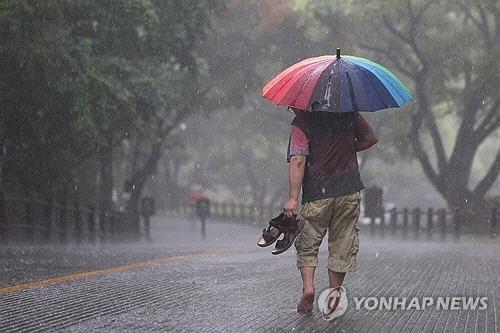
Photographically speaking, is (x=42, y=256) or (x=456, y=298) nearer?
(x=456, y=298)

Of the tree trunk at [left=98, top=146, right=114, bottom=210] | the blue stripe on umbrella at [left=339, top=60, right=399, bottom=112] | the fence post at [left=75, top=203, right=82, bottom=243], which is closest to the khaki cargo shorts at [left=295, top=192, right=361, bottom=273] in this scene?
the blue stripe on umbrella at [left=339, top=60, right=399, bottom=112]

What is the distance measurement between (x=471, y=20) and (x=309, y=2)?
19.2 ft

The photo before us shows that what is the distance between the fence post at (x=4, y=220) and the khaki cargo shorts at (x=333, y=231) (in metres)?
12.5

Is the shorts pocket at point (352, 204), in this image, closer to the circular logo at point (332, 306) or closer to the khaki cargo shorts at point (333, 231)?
the khaki cargo shorts at point (333, 231)

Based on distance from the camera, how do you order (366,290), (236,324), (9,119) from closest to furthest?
(236,324) → (366,290) → (9,119)

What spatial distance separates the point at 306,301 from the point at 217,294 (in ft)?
4.34

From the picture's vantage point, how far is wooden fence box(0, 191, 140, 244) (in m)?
18.5

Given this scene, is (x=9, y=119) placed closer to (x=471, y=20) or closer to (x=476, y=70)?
(x=476, y=70)

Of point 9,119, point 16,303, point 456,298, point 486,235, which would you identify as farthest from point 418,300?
point 486,235

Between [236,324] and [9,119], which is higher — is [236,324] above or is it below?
below

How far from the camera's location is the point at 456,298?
764 centimetres

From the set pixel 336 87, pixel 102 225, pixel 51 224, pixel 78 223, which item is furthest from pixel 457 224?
pixel 336 87

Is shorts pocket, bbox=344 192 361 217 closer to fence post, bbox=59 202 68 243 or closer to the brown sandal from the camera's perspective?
the brown sandal

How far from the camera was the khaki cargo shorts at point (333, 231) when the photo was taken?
6676mm
